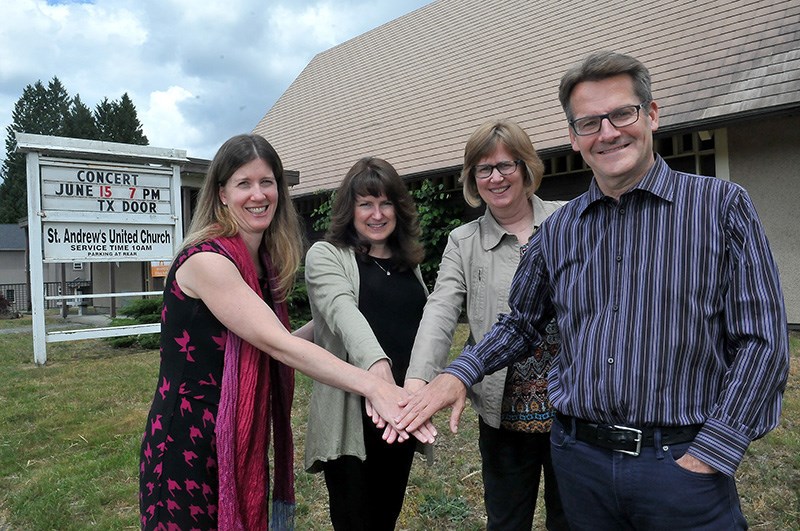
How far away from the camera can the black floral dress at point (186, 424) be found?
1.96 m

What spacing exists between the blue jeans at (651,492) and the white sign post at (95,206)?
819 centimetres

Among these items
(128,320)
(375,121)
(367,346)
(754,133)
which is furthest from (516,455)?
(375,121)

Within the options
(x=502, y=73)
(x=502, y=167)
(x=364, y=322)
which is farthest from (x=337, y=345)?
(x=502, y=73)

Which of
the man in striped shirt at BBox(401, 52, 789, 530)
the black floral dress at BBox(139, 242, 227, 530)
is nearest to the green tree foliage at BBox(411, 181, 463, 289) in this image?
the black floral dress at BBox(139, 242, 227, 530)

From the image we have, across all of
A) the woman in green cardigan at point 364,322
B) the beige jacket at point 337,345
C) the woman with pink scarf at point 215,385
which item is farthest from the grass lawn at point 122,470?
the woman with pink scarf at point 215,385

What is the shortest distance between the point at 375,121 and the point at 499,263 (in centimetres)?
1285

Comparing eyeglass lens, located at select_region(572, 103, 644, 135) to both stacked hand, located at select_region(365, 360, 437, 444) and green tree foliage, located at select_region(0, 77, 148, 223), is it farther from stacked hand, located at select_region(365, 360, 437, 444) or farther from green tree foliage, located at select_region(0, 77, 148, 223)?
green tree foliage, located at select_region(0, 77, 148, 223)

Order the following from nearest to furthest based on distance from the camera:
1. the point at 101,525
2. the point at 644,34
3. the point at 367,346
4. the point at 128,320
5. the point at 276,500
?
the point at 367,346 < the point at 276,500 < the point at 101,525 < the point at 128,320 < the point at 644,34

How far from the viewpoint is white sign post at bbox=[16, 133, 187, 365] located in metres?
8.20

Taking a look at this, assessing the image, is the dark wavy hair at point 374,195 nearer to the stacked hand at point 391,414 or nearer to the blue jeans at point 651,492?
the stacked hand at point 391,414

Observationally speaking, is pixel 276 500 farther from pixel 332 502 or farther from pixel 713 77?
pixel 713 77

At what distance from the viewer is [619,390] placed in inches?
61.7

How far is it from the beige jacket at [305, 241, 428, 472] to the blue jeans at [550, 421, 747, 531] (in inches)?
35.2

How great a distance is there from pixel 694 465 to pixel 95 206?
8.78 meters
